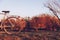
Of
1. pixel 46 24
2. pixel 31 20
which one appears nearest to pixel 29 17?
pixel 31 20

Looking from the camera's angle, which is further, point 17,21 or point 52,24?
point 52,24

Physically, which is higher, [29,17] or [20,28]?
[29,17]

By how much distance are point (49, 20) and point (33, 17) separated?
0.86 metres

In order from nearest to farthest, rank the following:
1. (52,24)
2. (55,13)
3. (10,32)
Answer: (10,32), (52,24), (55,13)

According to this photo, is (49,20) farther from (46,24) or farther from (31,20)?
(31,20)

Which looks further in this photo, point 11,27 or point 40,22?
point 40,22

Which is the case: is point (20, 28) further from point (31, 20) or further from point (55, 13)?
point (55, 13)

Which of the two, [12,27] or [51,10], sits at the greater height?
[51,10]

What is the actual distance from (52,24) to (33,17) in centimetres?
91

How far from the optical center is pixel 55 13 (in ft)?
26.9

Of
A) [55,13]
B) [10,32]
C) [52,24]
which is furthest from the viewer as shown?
[55,13]

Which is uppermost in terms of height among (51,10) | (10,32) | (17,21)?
(51,10)

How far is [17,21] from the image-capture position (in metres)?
6.34

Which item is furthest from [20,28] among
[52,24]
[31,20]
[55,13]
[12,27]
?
[55,13]
